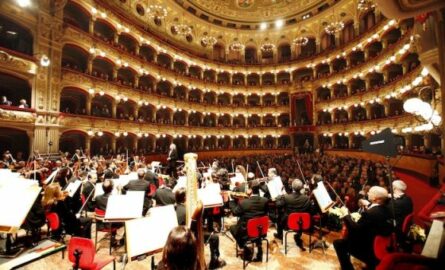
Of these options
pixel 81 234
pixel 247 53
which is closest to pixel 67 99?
pixel 81 234

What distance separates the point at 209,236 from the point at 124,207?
1.86 m

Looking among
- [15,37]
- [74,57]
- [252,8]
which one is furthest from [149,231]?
[252,8]

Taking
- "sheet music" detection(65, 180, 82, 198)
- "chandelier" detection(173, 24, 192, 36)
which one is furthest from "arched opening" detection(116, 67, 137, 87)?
"sheet music" detection(65, 180, 82, 198)

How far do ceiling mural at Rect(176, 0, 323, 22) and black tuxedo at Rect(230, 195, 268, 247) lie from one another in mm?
29482

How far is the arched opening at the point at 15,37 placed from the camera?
13.6 m

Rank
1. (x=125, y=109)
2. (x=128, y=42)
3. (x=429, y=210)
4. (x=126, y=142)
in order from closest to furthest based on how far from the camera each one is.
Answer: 1. (x=429, y=210)
2. (x=126, y=142)
3. (x=125, y=109)
4. (x=128, y=42)

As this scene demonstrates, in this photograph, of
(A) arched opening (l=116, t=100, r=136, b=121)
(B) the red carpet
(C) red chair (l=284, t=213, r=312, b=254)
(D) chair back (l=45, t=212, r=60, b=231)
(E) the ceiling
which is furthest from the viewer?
(E) the ceiling

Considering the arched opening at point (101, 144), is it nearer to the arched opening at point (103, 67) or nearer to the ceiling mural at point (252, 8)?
the arched opening at point (103, 67)

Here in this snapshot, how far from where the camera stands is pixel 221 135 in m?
30.2

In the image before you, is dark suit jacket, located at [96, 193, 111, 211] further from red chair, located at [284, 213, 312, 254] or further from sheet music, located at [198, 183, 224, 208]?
red chair, located at [284, 213, 312, 254]

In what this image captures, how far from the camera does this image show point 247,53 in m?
35.2

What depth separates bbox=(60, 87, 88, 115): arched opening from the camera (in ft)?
55.8

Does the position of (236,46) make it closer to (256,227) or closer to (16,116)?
(16,116)

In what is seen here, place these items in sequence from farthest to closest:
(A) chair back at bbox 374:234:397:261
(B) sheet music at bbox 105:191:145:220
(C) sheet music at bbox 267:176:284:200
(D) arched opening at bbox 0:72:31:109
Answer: (D) arched opening at bbox 0:72:31:109 < (C) sheet music at bbox 267:176:284:200 < (B) sheet music at bbox 105:191:145:220 < (A) chair back at bbox 374:234:397:261
